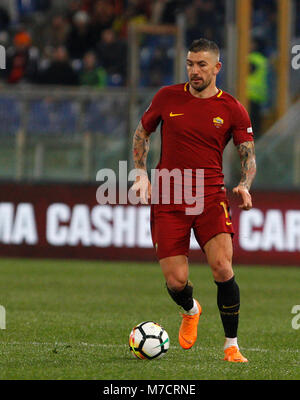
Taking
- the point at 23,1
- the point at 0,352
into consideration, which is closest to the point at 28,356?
the point at 0,352

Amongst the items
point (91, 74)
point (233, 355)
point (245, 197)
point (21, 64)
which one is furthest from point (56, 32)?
point (233, 355)

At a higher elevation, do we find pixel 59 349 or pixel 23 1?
pixel 23 1

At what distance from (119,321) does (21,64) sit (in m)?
10.3

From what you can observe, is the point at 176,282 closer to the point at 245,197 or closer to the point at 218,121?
the point at 245,197

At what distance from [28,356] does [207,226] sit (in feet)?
5.37

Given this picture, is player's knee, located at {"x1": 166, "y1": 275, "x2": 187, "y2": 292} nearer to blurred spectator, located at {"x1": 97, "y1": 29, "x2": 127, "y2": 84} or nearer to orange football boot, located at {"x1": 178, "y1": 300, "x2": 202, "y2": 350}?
orange football boot, located at {"x1": 178, "y1": 300, "x2": 202, "y2": 350}

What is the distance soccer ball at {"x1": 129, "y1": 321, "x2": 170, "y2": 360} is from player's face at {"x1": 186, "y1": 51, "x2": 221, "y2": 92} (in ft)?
6.11

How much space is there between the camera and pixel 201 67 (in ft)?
24.4

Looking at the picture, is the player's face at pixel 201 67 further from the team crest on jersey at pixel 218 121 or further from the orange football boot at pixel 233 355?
the orange football boot at pixel 233 355

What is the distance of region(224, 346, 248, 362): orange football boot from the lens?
290 inches

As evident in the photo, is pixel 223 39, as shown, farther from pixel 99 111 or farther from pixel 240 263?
pixel 240 263

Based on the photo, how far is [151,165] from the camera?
1633 cm

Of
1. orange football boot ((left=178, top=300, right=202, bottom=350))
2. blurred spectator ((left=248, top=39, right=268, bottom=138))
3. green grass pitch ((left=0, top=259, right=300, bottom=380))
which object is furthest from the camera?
blurred spectator ((left=248, top=39, right=268, bottom=138))

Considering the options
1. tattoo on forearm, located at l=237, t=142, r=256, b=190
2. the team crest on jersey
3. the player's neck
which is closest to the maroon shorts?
tattoo on forearm, located at l=237, t=142, r=256, b=190
